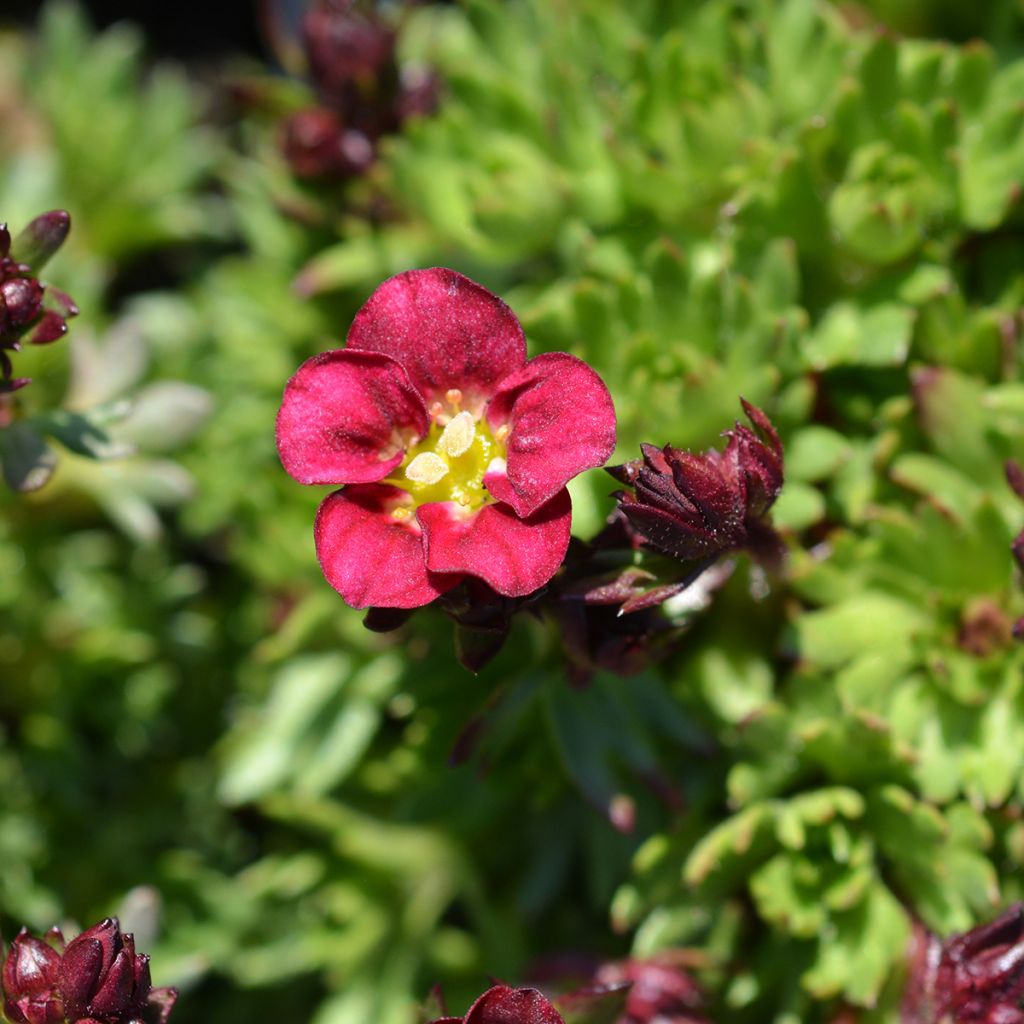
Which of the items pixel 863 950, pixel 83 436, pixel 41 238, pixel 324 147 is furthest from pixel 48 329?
pixel 863 950

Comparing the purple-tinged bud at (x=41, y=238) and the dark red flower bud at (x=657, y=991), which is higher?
the purple-tinged bud at (x=41, y=238)

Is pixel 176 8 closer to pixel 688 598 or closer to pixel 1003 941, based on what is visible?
pixel 688 598

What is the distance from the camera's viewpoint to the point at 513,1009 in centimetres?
203

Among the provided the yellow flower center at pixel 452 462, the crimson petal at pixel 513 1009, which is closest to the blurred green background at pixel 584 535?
the yellow flower center at pixel 452 462

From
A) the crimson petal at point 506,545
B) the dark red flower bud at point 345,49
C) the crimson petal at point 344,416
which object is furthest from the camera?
the dark red flower bud at point 345,49

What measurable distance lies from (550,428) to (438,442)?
0.28 m

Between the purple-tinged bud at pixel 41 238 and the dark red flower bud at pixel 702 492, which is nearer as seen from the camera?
the dark red flower bud at pixel 702 492

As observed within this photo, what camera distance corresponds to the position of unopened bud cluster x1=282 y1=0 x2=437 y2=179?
3.40 metres

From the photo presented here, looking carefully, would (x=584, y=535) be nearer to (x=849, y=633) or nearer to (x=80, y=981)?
(x=849, y=633)

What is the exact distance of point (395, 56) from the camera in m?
3.49

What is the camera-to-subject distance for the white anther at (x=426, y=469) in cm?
224

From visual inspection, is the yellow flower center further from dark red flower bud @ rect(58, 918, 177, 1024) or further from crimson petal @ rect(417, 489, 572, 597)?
dark red flower bud @ rect(58, 918, 177, 1024)

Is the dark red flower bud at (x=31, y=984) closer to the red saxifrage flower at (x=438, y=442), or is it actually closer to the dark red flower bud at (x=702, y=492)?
the red saxifrage flower at (x=438, y=442)

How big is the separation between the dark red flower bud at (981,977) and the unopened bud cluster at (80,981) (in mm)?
1535
